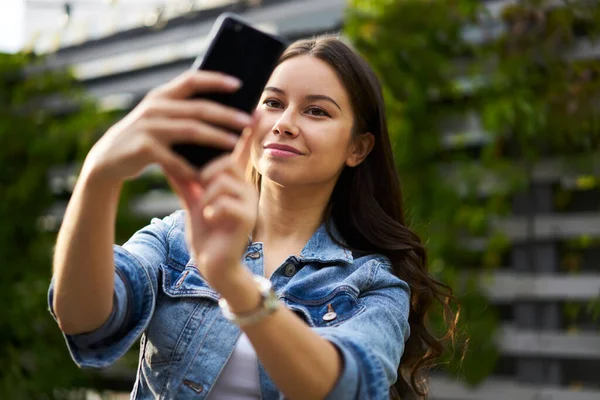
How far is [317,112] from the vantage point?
1.69m

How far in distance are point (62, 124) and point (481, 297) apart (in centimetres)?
250

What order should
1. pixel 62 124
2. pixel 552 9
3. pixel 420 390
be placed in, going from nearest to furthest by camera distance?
pixel 420 390, pixel 552 9, pixel 62 124

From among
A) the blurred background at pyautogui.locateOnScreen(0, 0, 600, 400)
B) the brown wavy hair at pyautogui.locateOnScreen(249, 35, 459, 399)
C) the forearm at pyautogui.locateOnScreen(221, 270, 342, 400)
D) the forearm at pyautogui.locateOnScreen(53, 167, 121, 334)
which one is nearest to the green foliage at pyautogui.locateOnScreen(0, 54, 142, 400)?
the blurred background at pyautogui.locateOnScreen(0, 0, 600, 400)

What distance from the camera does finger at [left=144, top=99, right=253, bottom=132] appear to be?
1.10 m

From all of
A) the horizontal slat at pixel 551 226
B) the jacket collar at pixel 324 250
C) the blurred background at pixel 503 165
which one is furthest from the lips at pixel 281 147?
the horizontal slat at pixel 551 226

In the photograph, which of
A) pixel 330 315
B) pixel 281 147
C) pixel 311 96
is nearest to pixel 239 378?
pixel 330 315

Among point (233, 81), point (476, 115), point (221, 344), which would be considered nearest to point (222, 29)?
point (233, 81)

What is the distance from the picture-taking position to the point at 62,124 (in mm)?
4727

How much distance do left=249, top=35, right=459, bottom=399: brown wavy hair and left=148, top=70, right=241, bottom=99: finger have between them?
24.5 inches

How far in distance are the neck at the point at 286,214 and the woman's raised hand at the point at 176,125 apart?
65cm

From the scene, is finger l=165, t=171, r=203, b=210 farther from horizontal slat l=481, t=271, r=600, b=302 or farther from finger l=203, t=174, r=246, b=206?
horizontal slat l=481, t=271, r=600, b=302

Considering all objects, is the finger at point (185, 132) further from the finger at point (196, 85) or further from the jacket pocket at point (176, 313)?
the jacket pocket at point (176, 313)

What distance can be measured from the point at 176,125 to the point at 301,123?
572mm

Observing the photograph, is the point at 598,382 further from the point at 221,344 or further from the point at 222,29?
the point at 222,29
